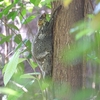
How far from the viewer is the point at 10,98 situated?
0.93 m

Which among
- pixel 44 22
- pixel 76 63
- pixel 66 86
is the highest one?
pixel 44 22

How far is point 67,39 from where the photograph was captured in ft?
3.33

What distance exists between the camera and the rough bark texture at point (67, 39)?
1009 millimetres

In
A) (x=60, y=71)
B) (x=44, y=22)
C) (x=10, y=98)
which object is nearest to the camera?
(x=10, y=98)

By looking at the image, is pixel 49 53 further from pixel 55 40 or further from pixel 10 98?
pixel 10 98

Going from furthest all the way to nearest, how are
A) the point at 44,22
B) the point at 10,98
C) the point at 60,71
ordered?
the point at 44,22 → the point at 60,71 → the point at 10,98

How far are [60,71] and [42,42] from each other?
0.68 feet

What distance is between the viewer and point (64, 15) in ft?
3.34

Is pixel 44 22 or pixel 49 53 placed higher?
pixel 44 22

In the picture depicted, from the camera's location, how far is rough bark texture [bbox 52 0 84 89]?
3.31ft

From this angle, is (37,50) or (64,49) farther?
(37,50)

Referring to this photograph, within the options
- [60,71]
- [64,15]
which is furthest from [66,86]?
[64,15]

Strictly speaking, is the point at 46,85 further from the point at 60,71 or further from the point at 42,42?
the point at 42,42

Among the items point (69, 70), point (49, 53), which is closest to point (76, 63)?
point (69, 70)
